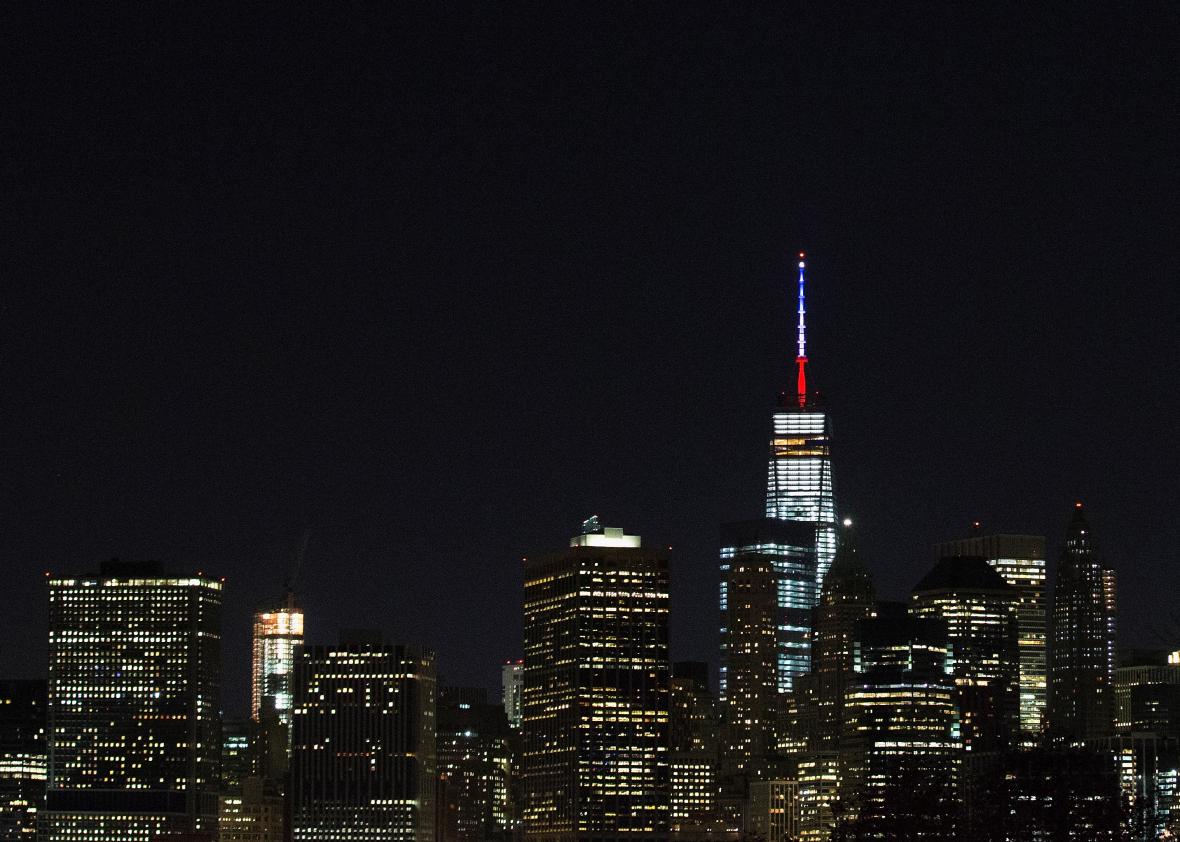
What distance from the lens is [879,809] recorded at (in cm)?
15012

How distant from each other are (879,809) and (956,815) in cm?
→ 809

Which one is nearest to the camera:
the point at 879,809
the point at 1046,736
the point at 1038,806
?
the point at 1038,806

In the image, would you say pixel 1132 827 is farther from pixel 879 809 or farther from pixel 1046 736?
pixel 1046 736

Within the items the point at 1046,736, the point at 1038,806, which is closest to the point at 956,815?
the point at 1038,806

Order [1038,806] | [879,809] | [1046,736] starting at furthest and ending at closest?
1. [1046,736]
2. [879,809]
3. [1038,806]

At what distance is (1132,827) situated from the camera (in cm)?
14188

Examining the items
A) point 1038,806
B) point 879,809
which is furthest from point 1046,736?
point 1038,806

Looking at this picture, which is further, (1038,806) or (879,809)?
(879,809)

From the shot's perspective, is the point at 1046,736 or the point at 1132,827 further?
the point at 1046,736

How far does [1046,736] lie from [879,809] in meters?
25.4

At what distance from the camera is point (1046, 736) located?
17200 cm

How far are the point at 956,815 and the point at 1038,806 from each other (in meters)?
8.02

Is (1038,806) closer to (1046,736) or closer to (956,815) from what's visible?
(956,815)
